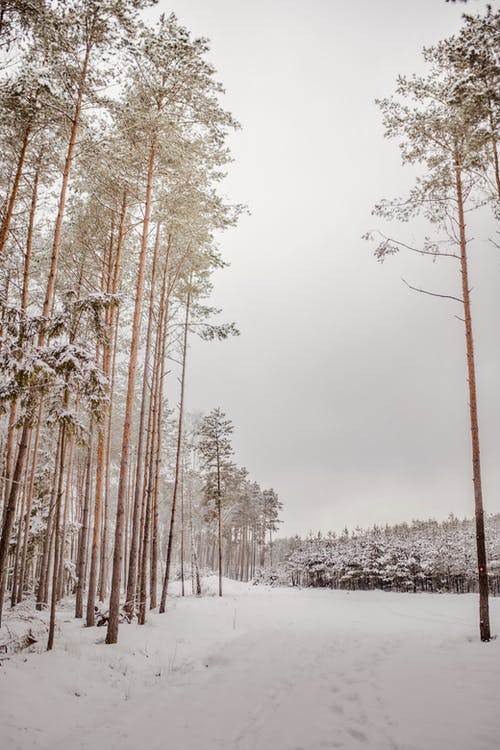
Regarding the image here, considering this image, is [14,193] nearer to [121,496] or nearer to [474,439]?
[121,496]

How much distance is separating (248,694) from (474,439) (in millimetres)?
7578

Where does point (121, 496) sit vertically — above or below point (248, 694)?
above

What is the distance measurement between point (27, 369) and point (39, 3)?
6784 millimetres

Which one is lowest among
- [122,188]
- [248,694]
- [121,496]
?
[248,694]

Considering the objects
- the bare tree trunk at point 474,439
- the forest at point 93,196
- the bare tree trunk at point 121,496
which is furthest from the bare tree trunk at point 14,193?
the bare tree trunk at point 474,439

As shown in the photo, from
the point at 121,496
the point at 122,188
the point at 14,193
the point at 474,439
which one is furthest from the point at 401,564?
the point at 14,193

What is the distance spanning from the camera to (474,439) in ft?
33.0

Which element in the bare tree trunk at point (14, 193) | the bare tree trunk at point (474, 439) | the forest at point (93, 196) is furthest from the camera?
A: the bare tree trunk at point (474, 439)

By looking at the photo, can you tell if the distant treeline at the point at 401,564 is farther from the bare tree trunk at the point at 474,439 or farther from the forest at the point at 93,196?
the forest at the point at 93,196

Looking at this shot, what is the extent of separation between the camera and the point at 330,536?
54.1 meters

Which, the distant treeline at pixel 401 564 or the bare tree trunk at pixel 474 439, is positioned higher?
the bare tree trunk at pixel 474 439

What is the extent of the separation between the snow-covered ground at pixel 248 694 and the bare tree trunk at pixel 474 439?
35.5 inches

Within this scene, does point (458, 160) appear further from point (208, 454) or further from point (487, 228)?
point (208, 454)

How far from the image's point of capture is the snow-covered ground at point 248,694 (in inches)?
179
